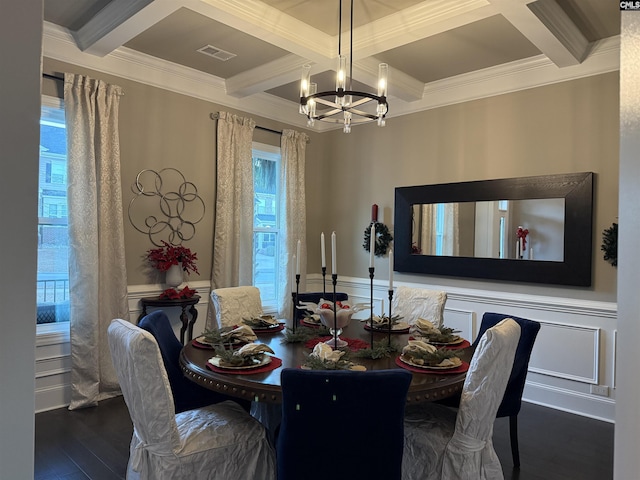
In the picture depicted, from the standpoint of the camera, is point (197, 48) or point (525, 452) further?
point (197, 48)

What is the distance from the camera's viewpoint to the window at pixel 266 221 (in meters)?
4.91

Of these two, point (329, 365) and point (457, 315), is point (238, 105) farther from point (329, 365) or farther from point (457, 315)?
point (329, 365)

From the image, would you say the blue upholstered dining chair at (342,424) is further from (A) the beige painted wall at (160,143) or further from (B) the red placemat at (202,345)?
(A) the beige painted wall at (160,143)

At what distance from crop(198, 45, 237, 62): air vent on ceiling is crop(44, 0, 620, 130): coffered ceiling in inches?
1.7

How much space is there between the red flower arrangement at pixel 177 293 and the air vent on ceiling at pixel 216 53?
2054mm

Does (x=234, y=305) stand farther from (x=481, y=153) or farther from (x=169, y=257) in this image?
(x=481, y=153)

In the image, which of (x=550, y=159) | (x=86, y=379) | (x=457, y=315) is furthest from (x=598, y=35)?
(x=86, y=379)

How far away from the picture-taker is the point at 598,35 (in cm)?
336

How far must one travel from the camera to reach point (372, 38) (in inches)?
129

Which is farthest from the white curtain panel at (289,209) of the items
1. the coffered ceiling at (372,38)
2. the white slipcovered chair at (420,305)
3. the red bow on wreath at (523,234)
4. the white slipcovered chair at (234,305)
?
the red bow on wreath at (523,234)

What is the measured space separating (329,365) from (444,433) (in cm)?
68

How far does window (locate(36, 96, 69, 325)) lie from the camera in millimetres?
3475

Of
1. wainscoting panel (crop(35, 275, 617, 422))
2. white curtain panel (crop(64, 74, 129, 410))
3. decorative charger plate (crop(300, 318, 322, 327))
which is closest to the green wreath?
wainscoting panel (crop(35, 275, 617, 422))

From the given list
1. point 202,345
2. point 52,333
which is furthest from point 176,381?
point 52,333
